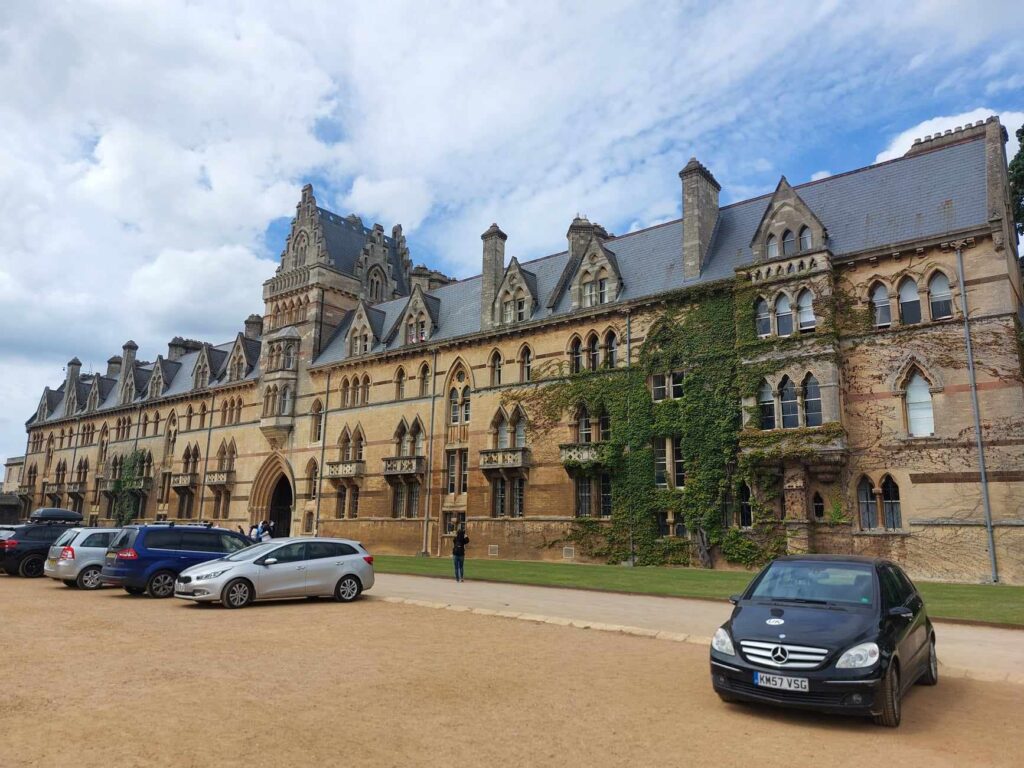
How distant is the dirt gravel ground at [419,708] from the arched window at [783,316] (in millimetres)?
18653

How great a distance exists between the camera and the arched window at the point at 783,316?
91.0 ft

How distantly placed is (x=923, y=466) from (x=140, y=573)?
23.7 meters

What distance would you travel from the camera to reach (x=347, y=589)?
1717cm

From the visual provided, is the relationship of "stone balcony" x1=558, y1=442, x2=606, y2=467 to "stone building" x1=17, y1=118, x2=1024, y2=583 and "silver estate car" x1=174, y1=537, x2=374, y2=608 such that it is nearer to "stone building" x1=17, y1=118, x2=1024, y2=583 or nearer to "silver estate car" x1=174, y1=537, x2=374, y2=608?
"stone building" x1=17, y1=118, x2=1024, y2=583

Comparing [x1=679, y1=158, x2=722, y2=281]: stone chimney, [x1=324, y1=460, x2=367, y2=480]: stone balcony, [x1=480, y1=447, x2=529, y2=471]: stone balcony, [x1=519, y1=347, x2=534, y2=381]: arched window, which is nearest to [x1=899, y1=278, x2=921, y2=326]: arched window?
[x1=679, y1=158, x2=722, y2=281]: stone chimney

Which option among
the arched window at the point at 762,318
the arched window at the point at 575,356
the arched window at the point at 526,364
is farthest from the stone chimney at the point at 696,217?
the arched window at the point at 526,364

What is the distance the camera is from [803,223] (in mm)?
28109

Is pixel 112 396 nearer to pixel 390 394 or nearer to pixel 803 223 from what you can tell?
pixel 390 394

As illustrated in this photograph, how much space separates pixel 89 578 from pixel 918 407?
2635 cm

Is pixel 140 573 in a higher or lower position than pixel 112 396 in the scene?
lower

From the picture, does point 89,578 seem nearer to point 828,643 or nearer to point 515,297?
point 828,643

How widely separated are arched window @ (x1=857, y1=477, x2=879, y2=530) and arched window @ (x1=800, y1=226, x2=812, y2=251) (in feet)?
29.5

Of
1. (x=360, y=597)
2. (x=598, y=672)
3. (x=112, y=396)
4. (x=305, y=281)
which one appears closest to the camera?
(x=598, y=672)

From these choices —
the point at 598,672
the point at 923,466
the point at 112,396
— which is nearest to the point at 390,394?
the point at 923,466
